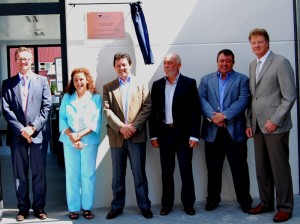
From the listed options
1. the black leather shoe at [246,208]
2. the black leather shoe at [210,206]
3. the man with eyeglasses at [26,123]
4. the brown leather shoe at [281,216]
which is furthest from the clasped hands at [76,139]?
the brown leather shoe at [281,216]

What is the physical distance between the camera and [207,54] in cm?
492

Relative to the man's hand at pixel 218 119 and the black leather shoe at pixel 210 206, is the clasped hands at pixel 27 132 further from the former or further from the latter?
the black leather shoe at pixel 210 206

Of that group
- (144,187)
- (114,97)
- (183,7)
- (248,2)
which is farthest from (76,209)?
(248,2)

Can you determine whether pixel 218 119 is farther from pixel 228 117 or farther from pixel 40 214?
pixel 40 214

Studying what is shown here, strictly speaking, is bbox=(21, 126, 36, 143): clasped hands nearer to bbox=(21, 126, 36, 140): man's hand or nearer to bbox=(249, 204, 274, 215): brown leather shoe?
bbox=(21, 126, 36, 140): man's hand

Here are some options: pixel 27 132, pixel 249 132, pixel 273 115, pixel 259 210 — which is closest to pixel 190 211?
pixel 259 210

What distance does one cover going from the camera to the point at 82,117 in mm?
4332

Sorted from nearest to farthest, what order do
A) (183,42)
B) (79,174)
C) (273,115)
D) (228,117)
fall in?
1. (273,115)
2. (228,117)
3. (79,174)
4. (183,42)

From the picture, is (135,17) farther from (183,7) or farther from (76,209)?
(76,209)

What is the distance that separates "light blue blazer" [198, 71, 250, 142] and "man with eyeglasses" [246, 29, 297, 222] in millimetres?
133

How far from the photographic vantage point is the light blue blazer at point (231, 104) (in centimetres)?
434

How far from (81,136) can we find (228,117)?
1507 millimetres

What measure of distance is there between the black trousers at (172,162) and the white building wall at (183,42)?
0.44 metres

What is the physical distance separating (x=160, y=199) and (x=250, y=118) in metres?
1.43
